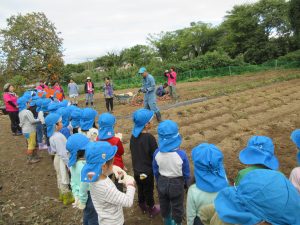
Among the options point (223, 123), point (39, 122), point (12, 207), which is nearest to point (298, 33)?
point (223, 123)

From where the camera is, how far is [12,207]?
16.7 feet

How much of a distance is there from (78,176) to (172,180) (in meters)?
1.20

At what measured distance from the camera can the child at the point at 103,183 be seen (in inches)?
103

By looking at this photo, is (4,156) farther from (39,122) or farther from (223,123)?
(223,123)

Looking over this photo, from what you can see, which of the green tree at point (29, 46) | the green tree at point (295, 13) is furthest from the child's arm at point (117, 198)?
the green tree at point (295, 13)

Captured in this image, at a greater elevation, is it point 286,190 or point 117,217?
point 286,190

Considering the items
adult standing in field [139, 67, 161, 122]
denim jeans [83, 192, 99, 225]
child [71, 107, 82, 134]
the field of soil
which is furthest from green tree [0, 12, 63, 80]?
denim jeans [83, 192, 99, 225]

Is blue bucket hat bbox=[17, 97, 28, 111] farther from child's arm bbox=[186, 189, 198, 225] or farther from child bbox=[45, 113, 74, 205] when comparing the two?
child's arm bbox=[186, 189, 198, 225]

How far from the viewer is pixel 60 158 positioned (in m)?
4.66

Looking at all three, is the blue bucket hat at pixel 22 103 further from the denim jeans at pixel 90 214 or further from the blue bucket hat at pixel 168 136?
the blue bucket hat at pixel 168 136

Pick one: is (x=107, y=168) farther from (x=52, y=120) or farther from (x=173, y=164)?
(x=52, y=120)

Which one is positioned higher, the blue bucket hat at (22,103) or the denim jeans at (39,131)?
the blue bucket hat at (22,103)

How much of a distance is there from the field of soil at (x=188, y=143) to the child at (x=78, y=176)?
Answer: 3.20ft

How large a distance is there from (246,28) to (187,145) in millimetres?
31606
